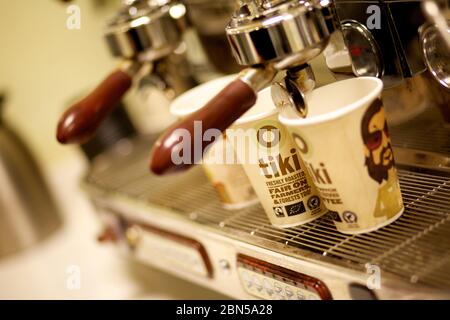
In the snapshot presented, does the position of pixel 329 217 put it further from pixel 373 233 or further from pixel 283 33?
pixel 283 33

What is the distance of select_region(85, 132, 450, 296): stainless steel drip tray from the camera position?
498 mm

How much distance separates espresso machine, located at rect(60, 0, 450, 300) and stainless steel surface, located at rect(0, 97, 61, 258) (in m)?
0.41

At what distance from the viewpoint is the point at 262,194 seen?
62 centimetres

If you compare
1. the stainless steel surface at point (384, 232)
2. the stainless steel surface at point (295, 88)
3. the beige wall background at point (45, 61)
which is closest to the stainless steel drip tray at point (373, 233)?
the stainless steel surface at point (384, 232)

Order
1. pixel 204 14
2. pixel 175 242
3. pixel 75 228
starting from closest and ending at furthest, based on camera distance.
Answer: pixel 175 242
pixel 204 14
pixel 75 228

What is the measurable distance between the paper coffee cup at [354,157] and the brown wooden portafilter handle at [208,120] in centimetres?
5

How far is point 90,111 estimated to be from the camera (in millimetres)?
696

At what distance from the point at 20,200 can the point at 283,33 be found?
0.71 m

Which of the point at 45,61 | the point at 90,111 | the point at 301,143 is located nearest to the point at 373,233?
the point at 301,143

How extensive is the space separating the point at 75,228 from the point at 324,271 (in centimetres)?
69

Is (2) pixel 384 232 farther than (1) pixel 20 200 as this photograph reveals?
No

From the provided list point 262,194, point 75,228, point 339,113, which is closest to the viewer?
point 339,113
